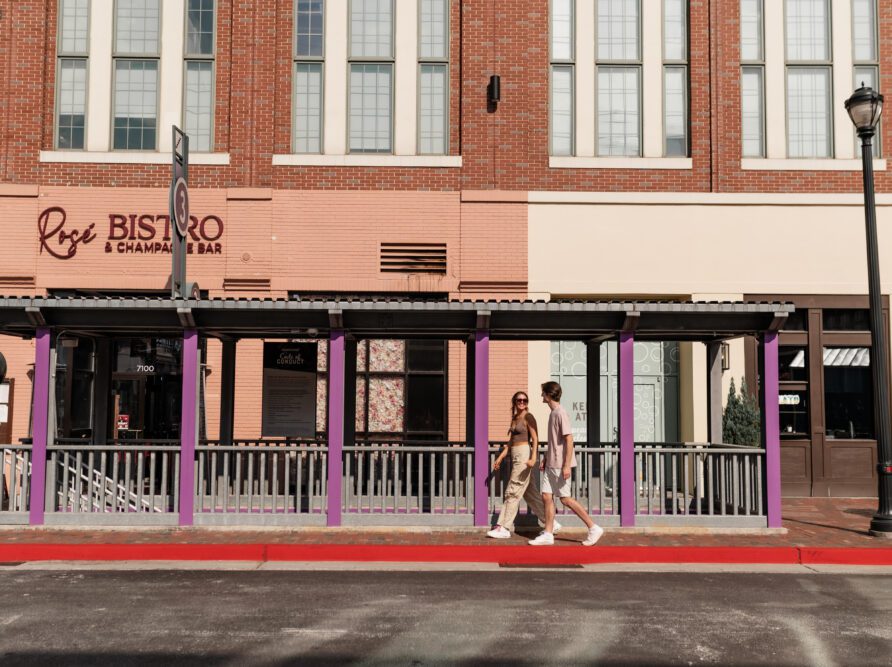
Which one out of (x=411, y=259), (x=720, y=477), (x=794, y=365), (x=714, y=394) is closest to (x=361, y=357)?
(x=411, y=259)

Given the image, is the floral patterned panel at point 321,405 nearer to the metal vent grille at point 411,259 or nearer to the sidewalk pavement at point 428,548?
the metal vent grille at point 411,259

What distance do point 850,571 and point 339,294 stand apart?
10.0 m

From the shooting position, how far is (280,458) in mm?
14305

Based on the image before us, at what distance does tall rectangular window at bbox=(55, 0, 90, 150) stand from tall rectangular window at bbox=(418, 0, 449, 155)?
6.25 meters

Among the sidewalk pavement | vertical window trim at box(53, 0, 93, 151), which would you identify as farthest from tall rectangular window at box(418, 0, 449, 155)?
the sidewalk pavement

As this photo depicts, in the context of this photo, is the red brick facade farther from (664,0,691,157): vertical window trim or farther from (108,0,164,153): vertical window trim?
(108,0,164,153): vertical window trim

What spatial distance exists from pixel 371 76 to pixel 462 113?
6.17ft

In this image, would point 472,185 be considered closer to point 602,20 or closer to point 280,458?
point 602,20

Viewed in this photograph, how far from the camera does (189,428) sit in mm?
11453

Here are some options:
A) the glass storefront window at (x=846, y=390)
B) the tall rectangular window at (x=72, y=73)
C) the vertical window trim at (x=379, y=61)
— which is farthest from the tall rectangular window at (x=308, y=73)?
the glass storefront window at (x=846, y=390)

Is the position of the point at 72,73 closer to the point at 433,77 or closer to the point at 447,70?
the point at 433,77

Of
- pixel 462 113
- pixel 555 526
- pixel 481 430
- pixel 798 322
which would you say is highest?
pixel 462 113

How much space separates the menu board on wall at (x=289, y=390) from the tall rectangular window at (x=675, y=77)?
8230 mm

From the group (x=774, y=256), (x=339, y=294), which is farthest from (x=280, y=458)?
(x=774, y=256)
